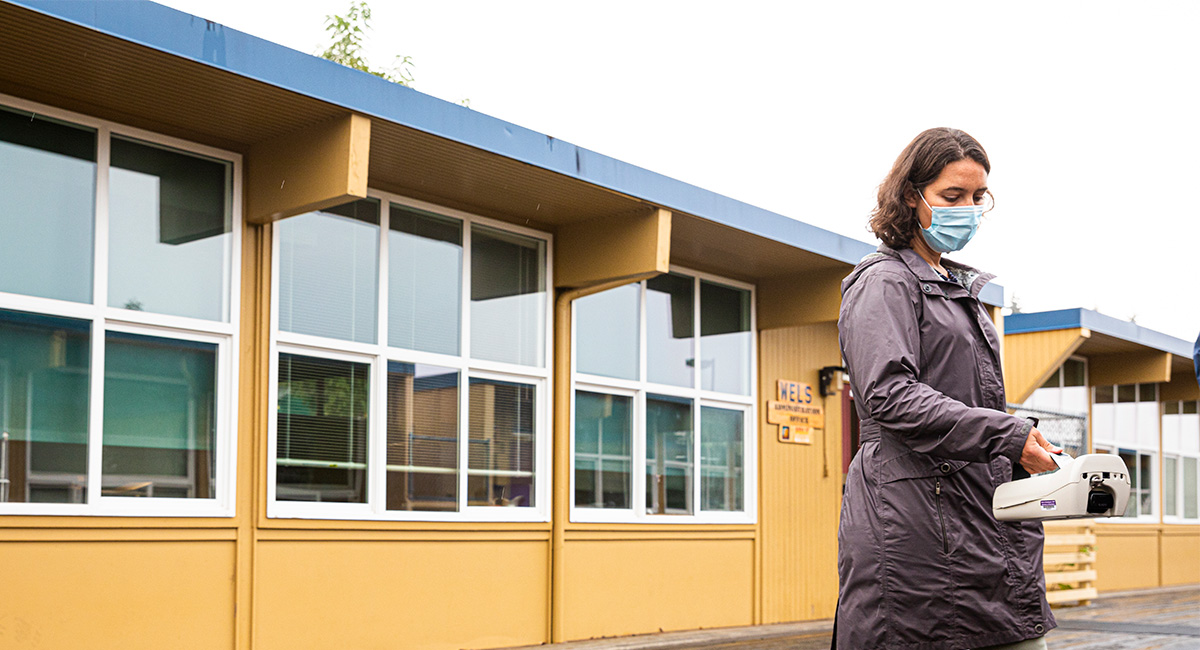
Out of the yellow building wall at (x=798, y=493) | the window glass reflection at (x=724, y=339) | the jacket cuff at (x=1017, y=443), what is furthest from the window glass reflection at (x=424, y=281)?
the jacket cuff at (x=1017, y=443)

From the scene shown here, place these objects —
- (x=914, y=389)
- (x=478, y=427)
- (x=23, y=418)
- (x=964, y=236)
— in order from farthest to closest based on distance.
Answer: (x=478, y=427), (x=23, y=418), (x=964, y=236), (x=914, y=389)

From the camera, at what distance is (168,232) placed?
6.10 metres

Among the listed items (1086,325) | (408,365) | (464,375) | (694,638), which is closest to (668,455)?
(694,638)

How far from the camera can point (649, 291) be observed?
9125 mm

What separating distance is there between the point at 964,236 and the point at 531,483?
598cm

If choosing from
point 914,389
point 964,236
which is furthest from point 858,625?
point 964,236

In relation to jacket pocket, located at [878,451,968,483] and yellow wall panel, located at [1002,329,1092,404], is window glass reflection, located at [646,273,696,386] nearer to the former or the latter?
yellow wall panel, located at [1002,329,1092,404]

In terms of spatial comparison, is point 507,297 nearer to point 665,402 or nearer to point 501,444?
point 501,444

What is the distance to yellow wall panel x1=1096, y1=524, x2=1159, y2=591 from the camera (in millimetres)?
14906

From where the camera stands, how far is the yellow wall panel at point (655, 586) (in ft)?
27.0

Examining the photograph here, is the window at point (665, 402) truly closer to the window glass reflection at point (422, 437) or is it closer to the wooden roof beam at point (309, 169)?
the window glass reflection at point (422, 437)

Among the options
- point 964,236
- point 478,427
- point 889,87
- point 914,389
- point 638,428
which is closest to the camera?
point 914,389

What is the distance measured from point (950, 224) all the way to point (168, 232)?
479 cm

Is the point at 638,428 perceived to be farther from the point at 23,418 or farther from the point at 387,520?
the point at 23,418
